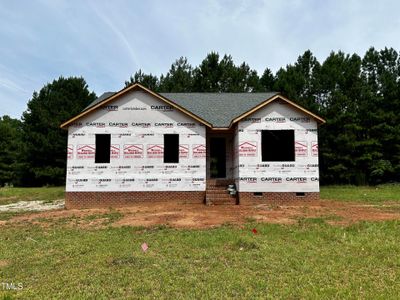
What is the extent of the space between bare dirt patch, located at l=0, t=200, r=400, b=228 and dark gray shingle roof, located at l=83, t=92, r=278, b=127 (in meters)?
5.12

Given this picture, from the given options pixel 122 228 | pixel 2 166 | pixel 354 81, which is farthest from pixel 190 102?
pixel 2 166

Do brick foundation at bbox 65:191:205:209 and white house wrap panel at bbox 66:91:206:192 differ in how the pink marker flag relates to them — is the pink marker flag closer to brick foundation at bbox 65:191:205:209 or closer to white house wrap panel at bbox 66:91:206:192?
brick foundation at bbox 65:191:205:209

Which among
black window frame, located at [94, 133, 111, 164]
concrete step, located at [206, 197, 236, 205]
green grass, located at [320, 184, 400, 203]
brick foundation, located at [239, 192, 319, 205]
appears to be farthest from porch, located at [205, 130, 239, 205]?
green grass, located at [320, 184, 400, 203]

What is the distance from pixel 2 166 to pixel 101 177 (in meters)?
34.6

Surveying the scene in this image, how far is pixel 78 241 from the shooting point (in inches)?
313

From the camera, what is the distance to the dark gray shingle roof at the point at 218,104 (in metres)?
17.0

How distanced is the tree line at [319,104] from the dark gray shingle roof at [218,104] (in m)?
11.1

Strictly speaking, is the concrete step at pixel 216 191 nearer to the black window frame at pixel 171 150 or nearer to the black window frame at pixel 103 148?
the black window frame at pixel 171 150

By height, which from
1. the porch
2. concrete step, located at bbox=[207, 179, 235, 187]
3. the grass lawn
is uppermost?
the porch

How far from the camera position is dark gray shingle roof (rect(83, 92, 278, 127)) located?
17016 millimetres

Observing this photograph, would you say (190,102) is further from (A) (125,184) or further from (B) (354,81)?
(B) (354,81)

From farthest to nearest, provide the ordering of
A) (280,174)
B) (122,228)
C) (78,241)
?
(280,174), (122,228), (78,241)

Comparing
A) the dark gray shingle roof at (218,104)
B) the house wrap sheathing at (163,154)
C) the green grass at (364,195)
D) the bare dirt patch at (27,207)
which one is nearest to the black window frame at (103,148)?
the house wrap sheathing at (163,154)

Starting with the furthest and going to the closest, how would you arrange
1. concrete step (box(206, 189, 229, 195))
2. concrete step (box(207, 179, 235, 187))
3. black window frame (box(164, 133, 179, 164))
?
1. concrete step (box(207, 179, 235, 187))
2. black window frame (box(164, 133, 179, 164))
3. concrete step (box(206, 189, 229, 195))
